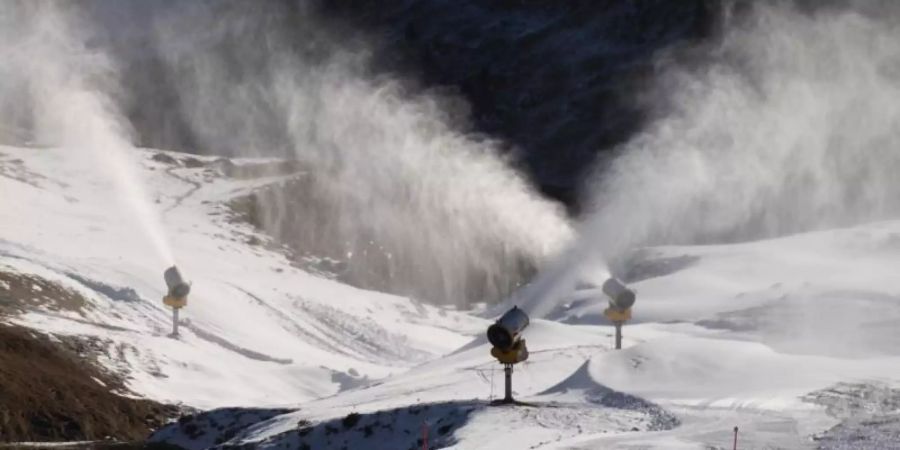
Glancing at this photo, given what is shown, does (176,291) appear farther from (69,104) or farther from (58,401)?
(69,104)

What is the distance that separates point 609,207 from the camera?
12112cm

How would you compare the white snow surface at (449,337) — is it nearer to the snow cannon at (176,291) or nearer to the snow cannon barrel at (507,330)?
the snow cannon at (176,291)

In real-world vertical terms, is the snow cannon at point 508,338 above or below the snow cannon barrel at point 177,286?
below

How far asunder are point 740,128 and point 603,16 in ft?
169

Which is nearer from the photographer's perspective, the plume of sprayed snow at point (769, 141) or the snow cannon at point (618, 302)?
the snow cannon at point (618, 302)

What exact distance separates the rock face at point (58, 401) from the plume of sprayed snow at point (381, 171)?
2211 inches

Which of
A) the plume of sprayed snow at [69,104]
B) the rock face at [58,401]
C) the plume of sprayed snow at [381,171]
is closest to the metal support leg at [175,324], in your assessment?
the rock face at [58,401]

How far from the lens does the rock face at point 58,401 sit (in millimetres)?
44688

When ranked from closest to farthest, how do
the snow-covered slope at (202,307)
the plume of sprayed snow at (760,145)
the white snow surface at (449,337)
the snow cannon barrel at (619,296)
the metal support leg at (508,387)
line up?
the white snow surface at (449,337)
the metal support leg at (508,387)
the snow cannon barrel at (619,296)
the snow-covered slope at (202,307)
the plume of sprayed snow at (760,145)

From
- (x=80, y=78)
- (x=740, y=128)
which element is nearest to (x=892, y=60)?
(x=740, y=128)

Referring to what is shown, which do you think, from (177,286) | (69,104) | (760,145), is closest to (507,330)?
(177,286)

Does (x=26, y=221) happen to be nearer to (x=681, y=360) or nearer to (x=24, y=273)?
(x=24, y=273)

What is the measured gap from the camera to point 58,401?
153ft

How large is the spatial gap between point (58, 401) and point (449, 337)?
124 feet
